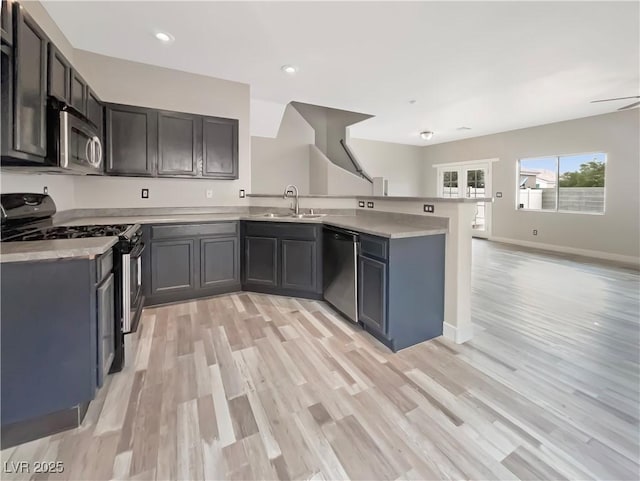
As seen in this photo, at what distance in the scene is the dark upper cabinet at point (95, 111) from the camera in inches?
110

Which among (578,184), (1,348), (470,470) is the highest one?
(578,184)

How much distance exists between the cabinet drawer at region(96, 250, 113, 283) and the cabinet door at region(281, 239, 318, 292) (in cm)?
176

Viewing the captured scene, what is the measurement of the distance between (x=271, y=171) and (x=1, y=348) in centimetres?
510

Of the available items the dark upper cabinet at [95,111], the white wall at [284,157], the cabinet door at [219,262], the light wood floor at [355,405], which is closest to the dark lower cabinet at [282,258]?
the cabinet door at [219,262]

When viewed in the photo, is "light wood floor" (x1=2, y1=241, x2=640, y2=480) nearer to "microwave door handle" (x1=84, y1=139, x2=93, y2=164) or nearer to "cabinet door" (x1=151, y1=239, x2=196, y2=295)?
"cabinet door" (x1=151, y1=239, x2=196, y2=295)

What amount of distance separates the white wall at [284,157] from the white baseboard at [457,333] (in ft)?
14.4

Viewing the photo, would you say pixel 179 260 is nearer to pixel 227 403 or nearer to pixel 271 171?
pixel 227 403

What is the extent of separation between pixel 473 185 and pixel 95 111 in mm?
8337

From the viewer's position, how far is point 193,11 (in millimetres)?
2555

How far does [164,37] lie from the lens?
2930mm

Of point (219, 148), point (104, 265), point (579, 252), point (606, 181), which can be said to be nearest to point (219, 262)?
point (219, 148)

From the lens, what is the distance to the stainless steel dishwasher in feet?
8.80

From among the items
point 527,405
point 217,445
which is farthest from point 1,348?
point 527,405

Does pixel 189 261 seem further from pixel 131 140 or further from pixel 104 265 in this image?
pixel 104 265
